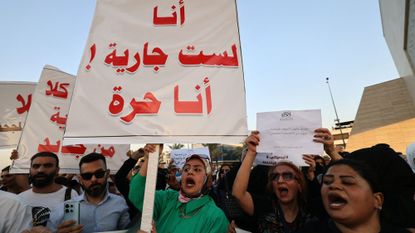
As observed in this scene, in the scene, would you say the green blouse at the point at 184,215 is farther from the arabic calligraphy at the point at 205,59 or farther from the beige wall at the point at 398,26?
the beige wall at the point at 398,26

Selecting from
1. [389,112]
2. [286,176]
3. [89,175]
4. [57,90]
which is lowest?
[286,176]

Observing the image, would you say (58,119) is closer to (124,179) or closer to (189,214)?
(124,179)

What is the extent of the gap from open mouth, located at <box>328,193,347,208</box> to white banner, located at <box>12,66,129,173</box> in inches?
134

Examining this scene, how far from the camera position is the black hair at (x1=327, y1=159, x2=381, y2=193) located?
1797mm

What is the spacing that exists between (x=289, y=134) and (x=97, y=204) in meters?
1.90

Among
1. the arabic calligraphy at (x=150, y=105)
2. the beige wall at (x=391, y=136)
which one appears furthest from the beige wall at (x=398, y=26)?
the arabic calligraphy at (x=150, y=105)

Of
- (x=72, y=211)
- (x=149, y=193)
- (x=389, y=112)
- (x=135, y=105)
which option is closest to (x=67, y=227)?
(x=72, y=211)

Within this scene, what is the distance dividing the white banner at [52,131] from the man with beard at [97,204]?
1.39 meters

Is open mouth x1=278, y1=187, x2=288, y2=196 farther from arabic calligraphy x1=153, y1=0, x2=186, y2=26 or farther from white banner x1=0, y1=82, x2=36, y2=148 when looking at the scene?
white banner x1=0, y1=82, x2=36, y2=148

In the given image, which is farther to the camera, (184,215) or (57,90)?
(57,90)

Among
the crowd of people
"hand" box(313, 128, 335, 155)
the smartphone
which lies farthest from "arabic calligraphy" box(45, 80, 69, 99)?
"hand" box(313, 128, 335, 155)

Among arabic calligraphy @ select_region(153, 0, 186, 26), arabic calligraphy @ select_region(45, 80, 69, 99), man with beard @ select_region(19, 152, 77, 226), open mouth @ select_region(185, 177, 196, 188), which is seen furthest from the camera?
arabic calligraphy @ select_region(45, 80, 69, 99)

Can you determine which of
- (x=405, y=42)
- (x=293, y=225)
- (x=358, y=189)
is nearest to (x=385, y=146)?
(x=358, y=189)

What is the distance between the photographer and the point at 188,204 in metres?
2.32
